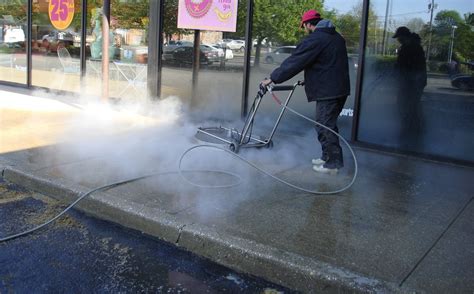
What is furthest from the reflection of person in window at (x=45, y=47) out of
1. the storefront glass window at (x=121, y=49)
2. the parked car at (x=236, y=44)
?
the parked car at (x=236, y=44)

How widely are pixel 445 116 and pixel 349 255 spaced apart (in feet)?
11.9

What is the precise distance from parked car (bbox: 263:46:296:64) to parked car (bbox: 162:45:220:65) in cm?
89

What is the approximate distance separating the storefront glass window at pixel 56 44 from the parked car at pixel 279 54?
457cm

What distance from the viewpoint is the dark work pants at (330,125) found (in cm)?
580

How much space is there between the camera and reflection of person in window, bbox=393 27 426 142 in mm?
6828

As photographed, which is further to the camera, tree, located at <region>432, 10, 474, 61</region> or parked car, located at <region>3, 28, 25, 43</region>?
parked car, located at <region>3, 28, 25, 43</region>

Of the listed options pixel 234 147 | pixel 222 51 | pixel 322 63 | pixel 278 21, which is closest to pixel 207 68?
pixel 222 51

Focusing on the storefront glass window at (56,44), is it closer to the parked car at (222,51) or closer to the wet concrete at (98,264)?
the parked car at (222,51)

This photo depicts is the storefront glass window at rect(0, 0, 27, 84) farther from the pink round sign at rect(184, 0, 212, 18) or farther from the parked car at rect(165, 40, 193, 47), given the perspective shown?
the pink round sign at rect(184, 0, 212, 18)

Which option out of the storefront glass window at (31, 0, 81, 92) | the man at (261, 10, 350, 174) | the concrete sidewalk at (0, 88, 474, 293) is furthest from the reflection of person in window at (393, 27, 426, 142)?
the storefront glass window at (31, 0, 81, 92)

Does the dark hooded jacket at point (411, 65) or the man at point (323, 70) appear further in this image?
the dark hooded jacket at point (411, 65)

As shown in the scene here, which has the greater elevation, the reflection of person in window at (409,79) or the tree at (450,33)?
the tree at (450,33)

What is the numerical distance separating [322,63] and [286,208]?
177 cm

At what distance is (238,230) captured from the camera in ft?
14.0
